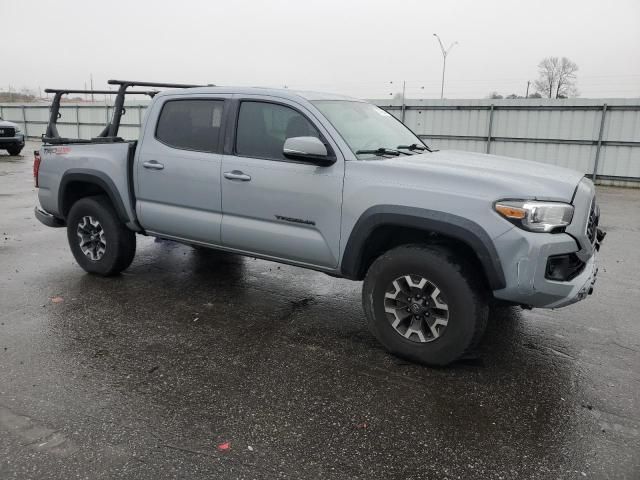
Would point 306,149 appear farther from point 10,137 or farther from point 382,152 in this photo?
point 10,137

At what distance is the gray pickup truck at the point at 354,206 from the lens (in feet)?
11.2

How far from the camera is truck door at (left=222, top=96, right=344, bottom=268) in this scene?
4051mm

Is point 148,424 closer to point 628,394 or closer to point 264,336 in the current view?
point 264,336

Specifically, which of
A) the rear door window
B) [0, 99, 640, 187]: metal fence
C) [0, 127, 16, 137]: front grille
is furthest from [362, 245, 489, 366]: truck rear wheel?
[0, 127, 16, 137]: front grille

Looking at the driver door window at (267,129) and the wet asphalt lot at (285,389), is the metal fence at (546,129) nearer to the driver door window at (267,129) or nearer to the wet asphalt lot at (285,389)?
the wet asphalt lot at (285,389)

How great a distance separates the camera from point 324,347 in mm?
4070

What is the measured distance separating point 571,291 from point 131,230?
408 centimetres

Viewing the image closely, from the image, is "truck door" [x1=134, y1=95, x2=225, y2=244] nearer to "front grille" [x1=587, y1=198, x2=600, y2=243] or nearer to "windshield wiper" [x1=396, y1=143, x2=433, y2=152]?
"windshield wiper" [x1=396, y1=143, x2=433, y2=152]

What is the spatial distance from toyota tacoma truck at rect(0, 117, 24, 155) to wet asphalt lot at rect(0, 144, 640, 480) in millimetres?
16975

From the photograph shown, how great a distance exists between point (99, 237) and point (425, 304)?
3.55 meters

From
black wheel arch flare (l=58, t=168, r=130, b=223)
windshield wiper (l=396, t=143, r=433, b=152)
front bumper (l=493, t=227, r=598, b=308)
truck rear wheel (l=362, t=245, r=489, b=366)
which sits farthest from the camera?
black wheel arch flare (l=58, t=168, r=130, b=223)

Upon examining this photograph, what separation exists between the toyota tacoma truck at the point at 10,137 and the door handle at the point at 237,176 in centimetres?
1896

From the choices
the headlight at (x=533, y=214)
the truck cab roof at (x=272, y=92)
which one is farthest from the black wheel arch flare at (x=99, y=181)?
the headlight at (x=533, y=214)

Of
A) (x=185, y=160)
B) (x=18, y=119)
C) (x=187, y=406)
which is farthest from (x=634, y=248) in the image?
(x=18, y=119)
